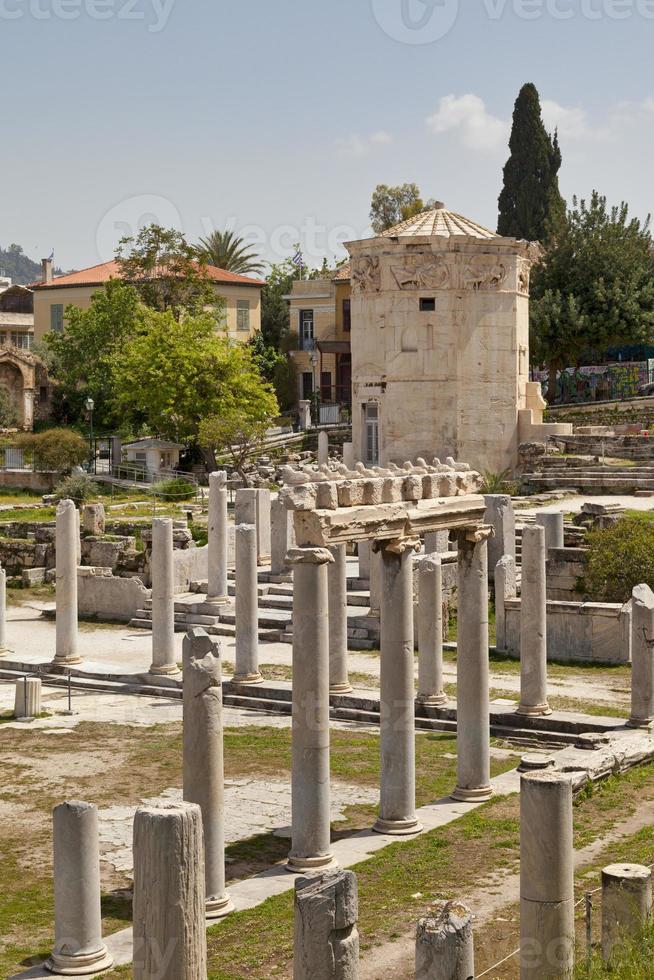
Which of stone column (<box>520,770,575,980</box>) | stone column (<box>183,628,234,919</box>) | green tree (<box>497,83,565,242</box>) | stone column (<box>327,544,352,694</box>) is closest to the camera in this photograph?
stone column (<box>520,770,575,980</box>)

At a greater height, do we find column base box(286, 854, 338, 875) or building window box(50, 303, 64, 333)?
building window box(50, 303, 64, 333)

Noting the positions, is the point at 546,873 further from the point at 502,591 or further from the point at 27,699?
the point at 502,591

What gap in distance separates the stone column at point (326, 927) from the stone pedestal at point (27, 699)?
47.3 feet

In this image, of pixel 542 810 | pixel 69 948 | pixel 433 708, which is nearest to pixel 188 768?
pixel 69 948

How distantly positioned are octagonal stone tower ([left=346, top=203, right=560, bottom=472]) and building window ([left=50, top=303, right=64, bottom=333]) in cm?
3636

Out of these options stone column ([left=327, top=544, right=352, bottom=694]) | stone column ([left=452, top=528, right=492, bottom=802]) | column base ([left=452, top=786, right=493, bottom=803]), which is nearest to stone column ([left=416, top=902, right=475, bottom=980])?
stone column ([left=452, top=528, right=492, bottom=802])

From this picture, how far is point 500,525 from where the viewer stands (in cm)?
3150

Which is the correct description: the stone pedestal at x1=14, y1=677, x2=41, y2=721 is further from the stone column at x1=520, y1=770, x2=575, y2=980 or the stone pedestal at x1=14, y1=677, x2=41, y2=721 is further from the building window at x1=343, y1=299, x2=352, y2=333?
the building window at x1=343, y1=299, x2=352, y2=333

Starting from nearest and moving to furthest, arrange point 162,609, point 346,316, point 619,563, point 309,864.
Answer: point 309,864 < point 162,609 < point 619,563 < point 346,316

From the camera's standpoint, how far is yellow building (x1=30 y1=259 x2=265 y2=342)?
75250 mm

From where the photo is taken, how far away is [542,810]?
40.2 ft

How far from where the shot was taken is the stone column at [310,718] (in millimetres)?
14984

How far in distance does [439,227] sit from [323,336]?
28655mm

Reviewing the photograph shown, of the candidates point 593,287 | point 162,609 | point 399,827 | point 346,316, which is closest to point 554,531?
point 162,609
